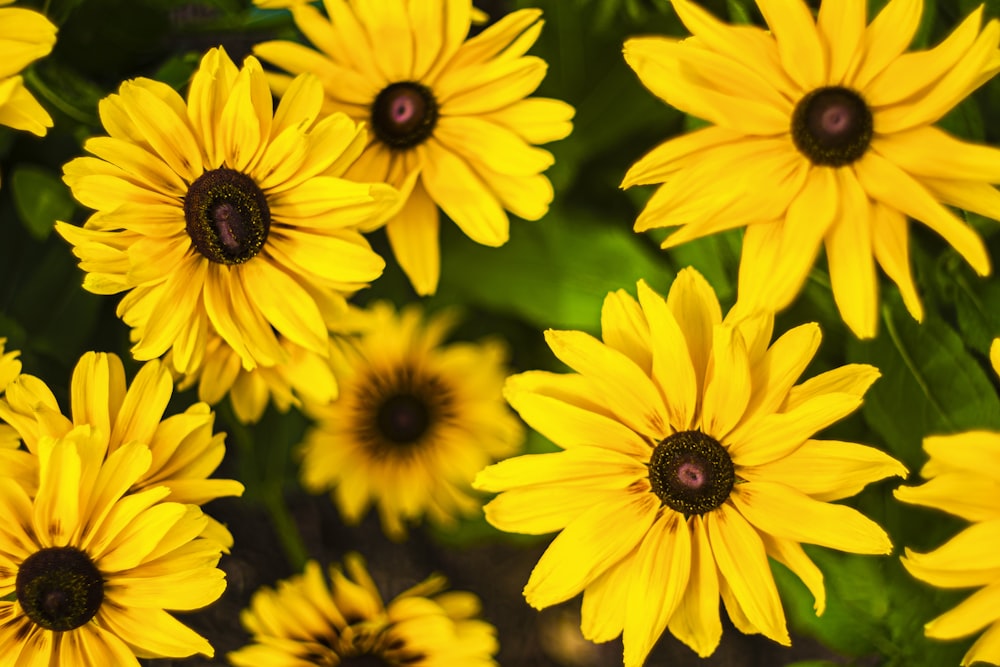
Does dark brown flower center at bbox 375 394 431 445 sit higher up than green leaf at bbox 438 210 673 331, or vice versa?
green leaf at bbox 438 210 673 331

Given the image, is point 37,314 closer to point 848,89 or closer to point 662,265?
point 662,265

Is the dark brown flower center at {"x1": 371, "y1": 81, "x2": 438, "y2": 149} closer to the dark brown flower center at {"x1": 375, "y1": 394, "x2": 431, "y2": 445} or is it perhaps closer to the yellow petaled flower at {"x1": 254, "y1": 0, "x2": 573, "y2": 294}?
the yellow petaled flower at {"x1": 254, "y1": 0, "x2": 573, "y2": 294}

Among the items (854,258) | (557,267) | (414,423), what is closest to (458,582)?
(414,423)

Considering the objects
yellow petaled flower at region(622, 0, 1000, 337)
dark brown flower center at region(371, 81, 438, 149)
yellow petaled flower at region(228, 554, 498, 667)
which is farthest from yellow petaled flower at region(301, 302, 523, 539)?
yellow petaled flower at region(622, 0, 1000, 337)

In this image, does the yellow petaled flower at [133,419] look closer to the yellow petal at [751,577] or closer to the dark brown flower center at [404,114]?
the dark brown flower center at [404,114]

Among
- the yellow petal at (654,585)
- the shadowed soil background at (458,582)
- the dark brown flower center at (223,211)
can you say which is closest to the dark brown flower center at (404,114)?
the dark brown flower center at (223,211)

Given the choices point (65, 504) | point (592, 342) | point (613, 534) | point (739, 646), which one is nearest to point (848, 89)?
point (592, 342)

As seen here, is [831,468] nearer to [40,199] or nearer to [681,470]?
[681,470]
